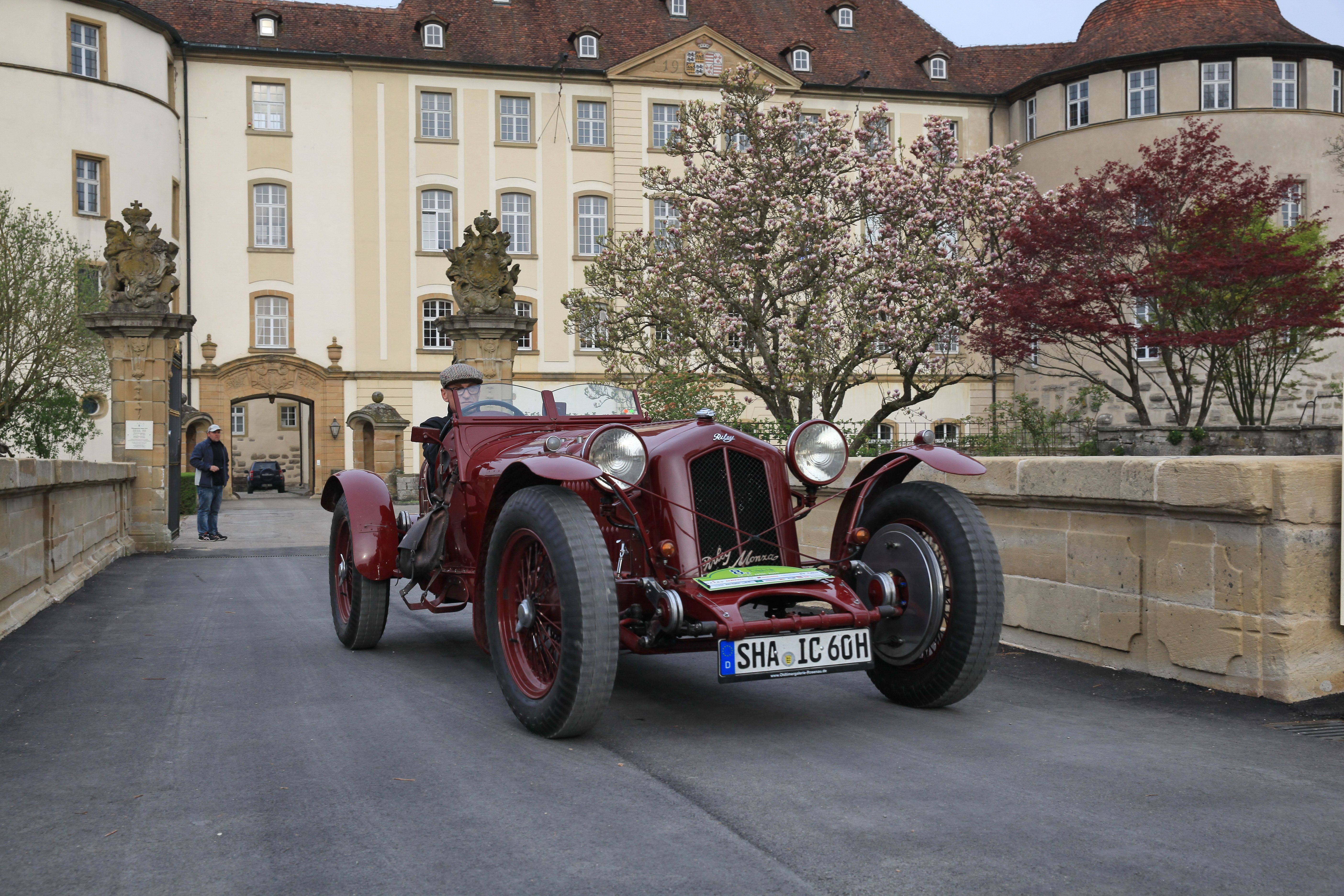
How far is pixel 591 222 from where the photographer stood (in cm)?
3956

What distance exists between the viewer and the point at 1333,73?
35.0 metres

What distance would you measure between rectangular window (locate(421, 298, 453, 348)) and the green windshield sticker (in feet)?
111

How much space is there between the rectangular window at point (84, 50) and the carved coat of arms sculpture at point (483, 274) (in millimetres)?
20437

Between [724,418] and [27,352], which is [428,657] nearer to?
[724,418]

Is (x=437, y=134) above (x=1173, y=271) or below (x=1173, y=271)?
above

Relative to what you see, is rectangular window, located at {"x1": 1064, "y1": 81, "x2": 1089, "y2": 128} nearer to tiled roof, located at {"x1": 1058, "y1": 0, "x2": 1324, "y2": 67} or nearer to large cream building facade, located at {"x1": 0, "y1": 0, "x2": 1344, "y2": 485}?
large cream building facade, located at {"x1": 0, "y1": 0, "x2": 1344, "y2": 485}

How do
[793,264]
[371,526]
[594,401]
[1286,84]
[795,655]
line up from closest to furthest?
[795,655]
[594,401]
[371,526]
[793,264]
[1286,84]

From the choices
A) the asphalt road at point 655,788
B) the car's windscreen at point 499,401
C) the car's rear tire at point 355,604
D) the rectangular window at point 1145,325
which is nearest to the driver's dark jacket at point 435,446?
the car's windscreen at point 499,401

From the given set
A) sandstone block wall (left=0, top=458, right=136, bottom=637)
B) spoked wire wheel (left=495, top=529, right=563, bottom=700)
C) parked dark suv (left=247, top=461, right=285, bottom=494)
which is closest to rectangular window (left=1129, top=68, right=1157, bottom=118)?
sandstone block wall (left=0, top=458, right=136, bottom=637)

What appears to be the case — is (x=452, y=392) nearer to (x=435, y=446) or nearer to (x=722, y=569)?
(x=435, y=446)

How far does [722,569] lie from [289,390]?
3416 cm

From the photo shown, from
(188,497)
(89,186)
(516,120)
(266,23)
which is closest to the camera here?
(188,497)

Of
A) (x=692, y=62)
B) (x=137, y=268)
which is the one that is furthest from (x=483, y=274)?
(x=692, y=62)

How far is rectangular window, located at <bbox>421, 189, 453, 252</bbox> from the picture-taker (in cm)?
3825
